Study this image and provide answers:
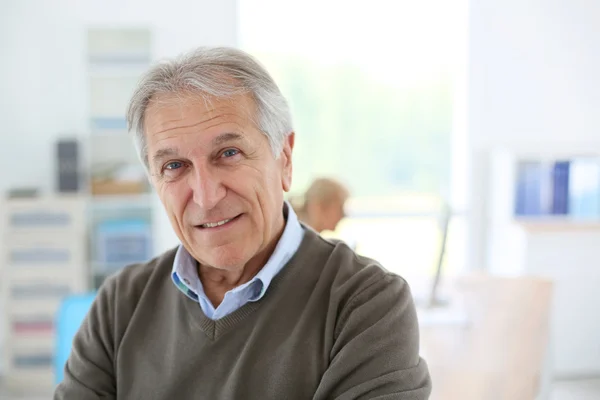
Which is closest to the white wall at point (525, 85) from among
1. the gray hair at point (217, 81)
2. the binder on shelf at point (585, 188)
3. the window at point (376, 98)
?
the window at point (376, 98)

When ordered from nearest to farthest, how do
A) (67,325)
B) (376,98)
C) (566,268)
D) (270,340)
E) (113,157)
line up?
1. (270,340)
2. (67,325)
3. (566,268)
4. (113,157)
5. (376,98)

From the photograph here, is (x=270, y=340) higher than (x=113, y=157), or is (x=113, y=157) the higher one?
(x=113, y=157)

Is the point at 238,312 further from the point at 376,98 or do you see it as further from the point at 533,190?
the point at 376,98

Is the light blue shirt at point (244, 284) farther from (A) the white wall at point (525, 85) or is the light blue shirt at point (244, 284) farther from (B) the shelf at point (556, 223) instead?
(A) the white wall at point (525, 85)

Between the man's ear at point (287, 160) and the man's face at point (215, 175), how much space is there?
0.03m

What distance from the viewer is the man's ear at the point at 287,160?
1.27 meters

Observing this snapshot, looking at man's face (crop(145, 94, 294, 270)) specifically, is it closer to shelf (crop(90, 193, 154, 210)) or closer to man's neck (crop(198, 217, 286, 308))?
man's neck (crop(198, 217, 286, 308))

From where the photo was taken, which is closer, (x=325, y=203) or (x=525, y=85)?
(x=325, y=203)

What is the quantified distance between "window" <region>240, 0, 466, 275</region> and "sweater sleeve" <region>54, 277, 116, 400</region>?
3369 mm

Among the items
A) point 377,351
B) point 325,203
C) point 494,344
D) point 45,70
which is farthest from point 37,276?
point 377,351

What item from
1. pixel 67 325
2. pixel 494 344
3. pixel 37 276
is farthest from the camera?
pixel 37 276

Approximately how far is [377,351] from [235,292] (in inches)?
11.5

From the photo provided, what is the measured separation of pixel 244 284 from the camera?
121cm

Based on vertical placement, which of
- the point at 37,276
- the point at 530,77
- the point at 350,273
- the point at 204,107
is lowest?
the point at 37,276
